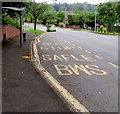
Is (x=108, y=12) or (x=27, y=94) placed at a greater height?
(x=108, y=12)

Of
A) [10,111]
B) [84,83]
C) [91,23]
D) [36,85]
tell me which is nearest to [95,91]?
[84,83]

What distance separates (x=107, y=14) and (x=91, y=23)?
19842mm

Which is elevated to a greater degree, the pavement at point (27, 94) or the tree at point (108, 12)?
the tree at point (108, 12)

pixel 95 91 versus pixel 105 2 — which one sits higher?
pixel 105 2

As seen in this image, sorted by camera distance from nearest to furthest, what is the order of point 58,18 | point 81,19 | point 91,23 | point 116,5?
point 116,5 → point 91,23 → point 81,19 → point 58,18

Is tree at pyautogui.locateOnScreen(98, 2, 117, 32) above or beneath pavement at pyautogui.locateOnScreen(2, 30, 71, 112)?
above

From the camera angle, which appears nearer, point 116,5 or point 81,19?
point 116,5

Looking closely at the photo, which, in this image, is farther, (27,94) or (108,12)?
(108,12)

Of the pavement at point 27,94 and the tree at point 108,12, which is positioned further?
the tree at point 108,12

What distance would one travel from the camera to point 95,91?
23.6 ft

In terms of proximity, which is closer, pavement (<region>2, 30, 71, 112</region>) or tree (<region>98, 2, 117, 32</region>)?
pavement (<region>2, 30, 71, 112</region>)

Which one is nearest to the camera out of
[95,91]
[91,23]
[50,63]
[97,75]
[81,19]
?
[95,91]

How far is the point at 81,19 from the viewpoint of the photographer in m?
74.0

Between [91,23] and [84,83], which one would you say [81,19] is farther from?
[84,83]
